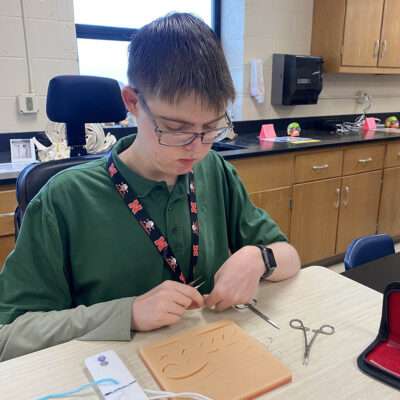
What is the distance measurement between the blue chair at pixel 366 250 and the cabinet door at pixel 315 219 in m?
1.30

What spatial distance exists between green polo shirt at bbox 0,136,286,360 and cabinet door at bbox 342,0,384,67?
99.6 inches

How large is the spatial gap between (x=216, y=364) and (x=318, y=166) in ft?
7.19

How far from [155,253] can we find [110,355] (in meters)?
0.29

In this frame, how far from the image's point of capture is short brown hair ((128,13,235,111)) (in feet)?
2.61

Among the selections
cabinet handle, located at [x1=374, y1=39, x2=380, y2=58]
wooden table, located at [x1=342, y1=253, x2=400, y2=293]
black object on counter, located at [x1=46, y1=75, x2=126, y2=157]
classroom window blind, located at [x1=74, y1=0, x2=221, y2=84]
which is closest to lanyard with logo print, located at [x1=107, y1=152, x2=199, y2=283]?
black object on counter, located at [x1=46, y1=75, x2=126, y2=157]

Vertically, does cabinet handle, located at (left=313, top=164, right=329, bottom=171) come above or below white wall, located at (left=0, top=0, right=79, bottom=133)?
below

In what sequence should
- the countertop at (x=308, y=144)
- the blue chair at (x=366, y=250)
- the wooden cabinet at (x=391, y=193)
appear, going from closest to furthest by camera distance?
the blue chair at (x=366, y=250), the countertop at (x=308, y=144), the wooden cabinet at (x=391, y=193)

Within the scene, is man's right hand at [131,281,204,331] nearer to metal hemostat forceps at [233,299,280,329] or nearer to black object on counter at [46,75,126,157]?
metal hemostat forceps at [233,299,280,329]

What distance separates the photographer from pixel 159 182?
962 millimetres

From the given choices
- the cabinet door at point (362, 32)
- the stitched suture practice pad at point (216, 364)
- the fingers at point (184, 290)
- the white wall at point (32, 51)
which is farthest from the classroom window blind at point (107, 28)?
the stitched suture practice pad at point (216, 364)

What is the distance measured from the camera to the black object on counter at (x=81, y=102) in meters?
1.14

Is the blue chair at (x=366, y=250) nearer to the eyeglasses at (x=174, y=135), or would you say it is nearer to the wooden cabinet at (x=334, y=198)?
the eyeglasses at (x=174, y=135)

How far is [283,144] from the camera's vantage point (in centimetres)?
262

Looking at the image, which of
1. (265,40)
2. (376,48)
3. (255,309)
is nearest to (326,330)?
(255,309)
